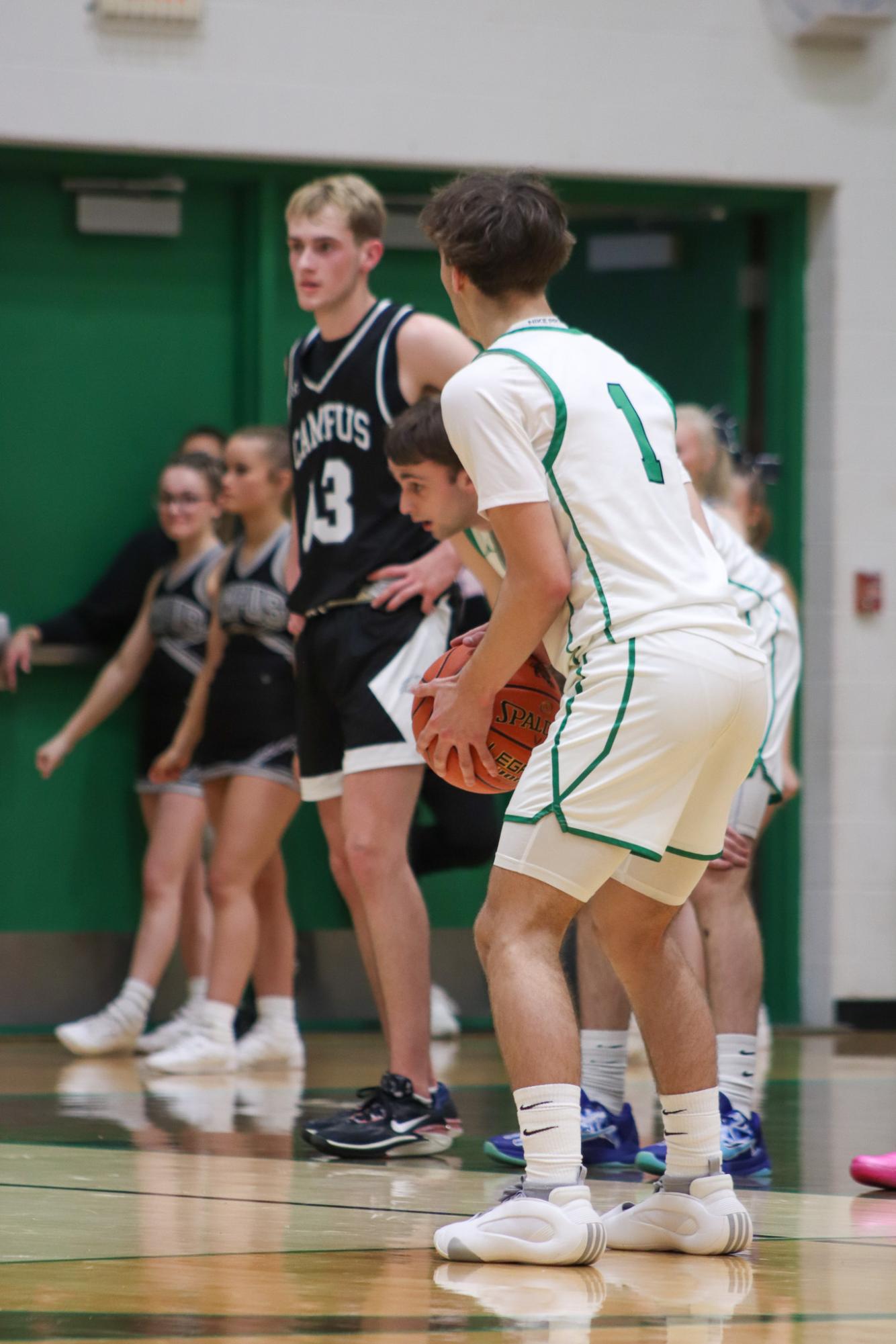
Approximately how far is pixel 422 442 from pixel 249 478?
2.33m

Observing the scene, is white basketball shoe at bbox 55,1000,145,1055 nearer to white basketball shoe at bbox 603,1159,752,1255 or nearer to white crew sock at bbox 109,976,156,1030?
white crew sock at bbox 109,976,156,1030

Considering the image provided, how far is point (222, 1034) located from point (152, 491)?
83.7 inches

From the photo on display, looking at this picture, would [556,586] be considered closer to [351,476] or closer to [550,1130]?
[550,1130]

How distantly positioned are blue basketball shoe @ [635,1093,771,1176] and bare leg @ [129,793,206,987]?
8.63 feet

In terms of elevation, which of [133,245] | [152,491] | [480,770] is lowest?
[480,770]

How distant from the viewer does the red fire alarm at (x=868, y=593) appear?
7.43 meters

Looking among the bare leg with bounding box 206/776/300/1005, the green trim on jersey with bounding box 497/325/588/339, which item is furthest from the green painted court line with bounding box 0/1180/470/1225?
the bare leg with bounding box 206/776/300/1005

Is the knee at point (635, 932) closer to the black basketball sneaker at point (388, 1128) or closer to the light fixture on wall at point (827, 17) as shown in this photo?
the black basketball sneaker at point (388, 1128)

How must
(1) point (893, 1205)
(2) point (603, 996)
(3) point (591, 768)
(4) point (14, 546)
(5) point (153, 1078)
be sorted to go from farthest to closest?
(4) point (14, 546) → (5) point (153, 1078) → (2) point (603, 996) → (1) point (893, 1205) → (3) point (591, 768)

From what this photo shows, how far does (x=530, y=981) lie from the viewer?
2994 millimetres

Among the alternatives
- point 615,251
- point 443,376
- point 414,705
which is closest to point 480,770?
point 414,705

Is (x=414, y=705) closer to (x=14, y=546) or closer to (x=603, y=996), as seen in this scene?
(x=603, y=996)

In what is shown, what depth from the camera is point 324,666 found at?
451cm

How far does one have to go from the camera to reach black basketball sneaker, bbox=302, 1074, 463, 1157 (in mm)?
4184
